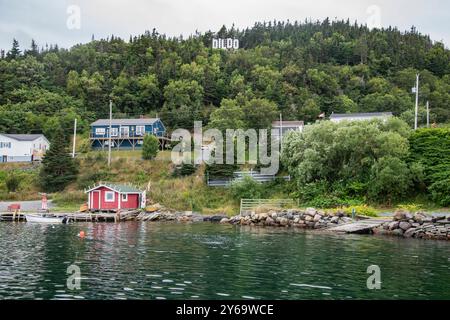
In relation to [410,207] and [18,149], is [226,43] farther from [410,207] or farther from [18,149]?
[410,207]

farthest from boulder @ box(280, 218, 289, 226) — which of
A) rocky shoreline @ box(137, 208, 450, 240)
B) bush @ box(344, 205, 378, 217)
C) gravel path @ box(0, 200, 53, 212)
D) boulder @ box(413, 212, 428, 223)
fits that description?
gravel path @ box(0, 200, 53, 212)

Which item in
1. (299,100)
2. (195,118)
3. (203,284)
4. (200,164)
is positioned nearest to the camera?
(203,284)

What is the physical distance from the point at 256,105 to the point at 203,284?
6987 cm

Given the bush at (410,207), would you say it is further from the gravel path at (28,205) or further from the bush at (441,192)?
the gravel path at (28,205)

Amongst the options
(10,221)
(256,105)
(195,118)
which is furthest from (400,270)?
(195,118)

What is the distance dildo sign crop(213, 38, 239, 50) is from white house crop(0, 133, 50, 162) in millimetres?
90961

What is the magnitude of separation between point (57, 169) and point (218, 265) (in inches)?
1987

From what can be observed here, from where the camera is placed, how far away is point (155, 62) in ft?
435

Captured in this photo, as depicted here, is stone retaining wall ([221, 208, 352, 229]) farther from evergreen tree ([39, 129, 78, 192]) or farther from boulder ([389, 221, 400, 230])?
evergreen tree ([39, 129, 78, 192])

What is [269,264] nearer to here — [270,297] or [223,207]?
[270,297]

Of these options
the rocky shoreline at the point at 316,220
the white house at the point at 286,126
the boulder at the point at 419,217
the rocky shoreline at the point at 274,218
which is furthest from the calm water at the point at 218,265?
the white house at the point at 286,126

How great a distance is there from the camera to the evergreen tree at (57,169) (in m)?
69.6

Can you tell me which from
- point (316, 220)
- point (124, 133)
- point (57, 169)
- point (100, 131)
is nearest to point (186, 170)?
point (57, 169)

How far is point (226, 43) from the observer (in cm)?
17750
